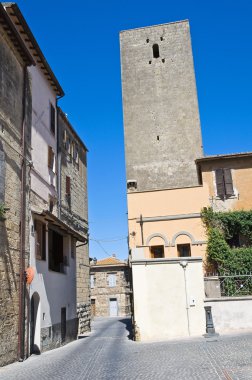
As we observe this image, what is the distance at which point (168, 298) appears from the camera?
15.2m

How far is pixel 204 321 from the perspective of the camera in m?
14.8

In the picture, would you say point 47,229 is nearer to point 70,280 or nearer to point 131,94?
point 70,280

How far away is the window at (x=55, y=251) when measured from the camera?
1614 centimetres

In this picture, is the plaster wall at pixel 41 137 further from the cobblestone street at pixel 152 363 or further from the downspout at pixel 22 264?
the cobblestone street at pixel 152 363

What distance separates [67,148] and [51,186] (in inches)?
182

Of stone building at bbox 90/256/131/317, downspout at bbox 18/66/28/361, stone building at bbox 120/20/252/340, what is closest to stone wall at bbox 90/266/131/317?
stone building at bbox 90/256/131/317

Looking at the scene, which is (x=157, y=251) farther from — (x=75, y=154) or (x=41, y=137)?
(x=41, y=137)

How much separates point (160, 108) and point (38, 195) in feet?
53.3

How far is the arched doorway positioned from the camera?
13.5 metres

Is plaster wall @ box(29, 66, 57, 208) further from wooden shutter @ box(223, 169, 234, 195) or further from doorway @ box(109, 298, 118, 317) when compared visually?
doorway @ box(109, 298, 118, 317)

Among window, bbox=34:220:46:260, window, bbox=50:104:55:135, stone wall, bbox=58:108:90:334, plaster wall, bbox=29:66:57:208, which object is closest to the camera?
window, bbox=34:220:46:260

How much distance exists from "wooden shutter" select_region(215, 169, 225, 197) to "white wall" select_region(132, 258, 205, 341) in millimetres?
6326

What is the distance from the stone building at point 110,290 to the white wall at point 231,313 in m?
28.7

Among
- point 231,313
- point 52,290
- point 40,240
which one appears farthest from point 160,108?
point 231,313
